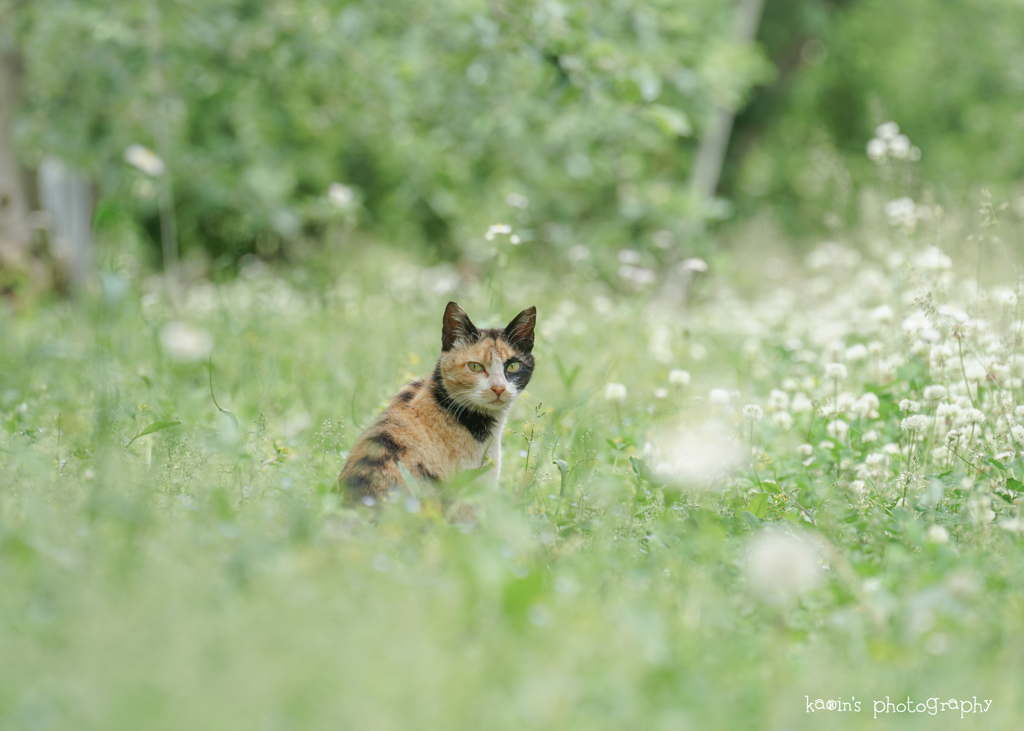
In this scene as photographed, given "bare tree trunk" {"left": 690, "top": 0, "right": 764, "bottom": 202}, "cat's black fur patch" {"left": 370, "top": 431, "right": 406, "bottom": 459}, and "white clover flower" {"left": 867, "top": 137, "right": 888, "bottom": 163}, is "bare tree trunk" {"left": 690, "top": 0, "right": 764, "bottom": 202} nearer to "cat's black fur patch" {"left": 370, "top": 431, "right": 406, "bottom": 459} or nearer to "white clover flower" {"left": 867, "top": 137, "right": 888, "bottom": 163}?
"white clover flower" {"left": 867, "top": 137, "right": 888, "bottom": 163}

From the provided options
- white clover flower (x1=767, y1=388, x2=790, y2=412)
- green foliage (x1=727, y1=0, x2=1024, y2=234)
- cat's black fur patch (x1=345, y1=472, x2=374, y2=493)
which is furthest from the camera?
green foliage (x1=727, y1=0, x2=1024, y2=234)

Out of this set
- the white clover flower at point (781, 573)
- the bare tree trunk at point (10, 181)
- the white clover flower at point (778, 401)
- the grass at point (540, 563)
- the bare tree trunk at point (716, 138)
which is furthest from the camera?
the bare tree trunk at point (716, 138)

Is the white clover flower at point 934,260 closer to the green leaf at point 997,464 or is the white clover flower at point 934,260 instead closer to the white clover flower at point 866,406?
the white clover flower at point 866,406

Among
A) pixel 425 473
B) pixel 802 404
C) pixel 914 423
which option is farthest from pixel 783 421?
pixel 425 473

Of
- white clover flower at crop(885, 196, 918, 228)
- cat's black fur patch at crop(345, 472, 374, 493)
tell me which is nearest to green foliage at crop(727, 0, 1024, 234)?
white clover flower at crop(885, 196, 918, 228)

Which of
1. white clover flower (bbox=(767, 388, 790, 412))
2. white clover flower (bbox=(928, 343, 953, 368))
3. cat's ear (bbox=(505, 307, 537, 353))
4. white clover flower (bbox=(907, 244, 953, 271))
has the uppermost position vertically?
white clover flower (bbox=(907, 244, 953, 271))

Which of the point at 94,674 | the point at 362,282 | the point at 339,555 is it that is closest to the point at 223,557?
the point at 339,555

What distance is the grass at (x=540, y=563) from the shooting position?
1531 mm

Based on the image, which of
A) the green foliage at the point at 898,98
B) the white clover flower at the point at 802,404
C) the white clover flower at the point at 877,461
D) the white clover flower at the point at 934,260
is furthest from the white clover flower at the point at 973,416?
the green foliage at the point at 898,98

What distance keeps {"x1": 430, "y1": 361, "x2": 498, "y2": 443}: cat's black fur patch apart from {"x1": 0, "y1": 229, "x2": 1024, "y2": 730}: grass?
0.72 ft

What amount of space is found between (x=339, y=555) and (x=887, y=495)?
6.62 feet

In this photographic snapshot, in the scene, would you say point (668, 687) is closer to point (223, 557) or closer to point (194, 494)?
point (223, 557)

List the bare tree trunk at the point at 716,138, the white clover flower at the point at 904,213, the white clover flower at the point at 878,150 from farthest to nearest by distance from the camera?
the bare tree trunk at the point at 716,138
the white clover flower at the point at 878,150
the white clover flower at the point at 904,213

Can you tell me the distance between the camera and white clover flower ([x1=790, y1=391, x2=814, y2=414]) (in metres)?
3.67
